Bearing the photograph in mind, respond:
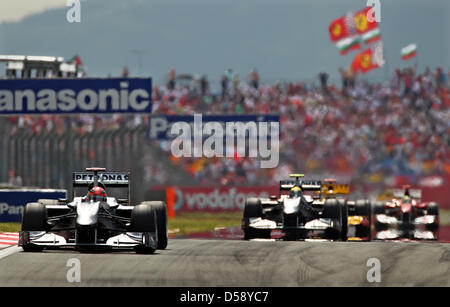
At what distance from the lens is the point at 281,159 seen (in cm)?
2978

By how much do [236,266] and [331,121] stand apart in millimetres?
21454

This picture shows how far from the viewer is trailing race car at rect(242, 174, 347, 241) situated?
1853 centimetres

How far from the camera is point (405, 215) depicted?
2308 centimetres

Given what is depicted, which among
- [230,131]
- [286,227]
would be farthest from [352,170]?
[286,227]

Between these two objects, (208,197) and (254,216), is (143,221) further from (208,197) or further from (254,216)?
(208,197)

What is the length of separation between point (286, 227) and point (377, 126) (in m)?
15.2

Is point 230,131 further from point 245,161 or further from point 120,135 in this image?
point 120,135

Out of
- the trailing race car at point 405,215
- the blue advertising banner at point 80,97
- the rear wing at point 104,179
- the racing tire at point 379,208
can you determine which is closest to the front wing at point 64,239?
the rear wing at point 104,179

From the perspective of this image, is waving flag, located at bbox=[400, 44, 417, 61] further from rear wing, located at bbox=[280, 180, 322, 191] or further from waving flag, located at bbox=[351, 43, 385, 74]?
rear wing, located at bbox=[280, 180, 322, 191]

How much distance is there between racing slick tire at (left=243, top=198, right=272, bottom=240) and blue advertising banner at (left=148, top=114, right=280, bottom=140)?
8761mm

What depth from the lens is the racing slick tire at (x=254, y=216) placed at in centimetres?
1888

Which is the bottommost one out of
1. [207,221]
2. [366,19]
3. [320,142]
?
[207,221]

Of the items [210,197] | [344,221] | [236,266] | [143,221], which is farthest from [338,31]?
[236,266]

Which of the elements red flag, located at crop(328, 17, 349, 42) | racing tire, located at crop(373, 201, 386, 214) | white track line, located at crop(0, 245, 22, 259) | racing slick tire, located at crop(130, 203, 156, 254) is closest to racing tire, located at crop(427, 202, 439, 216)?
racing tire, located at crop(373, 201, 386, 214)
